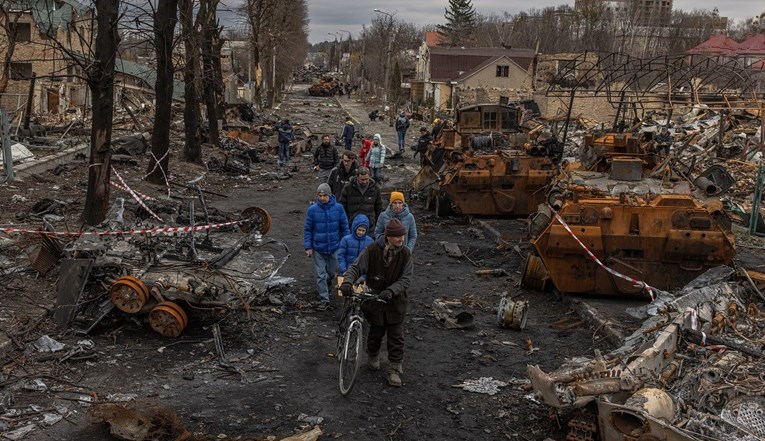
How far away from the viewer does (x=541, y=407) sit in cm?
681

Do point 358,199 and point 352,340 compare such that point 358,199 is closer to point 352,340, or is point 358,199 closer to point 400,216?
point 400,216

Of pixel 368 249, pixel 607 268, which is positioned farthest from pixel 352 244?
pixel 607 268

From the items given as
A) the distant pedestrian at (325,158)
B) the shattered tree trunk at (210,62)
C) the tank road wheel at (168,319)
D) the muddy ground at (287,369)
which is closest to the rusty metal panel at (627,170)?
the muddy ground at (287,369)

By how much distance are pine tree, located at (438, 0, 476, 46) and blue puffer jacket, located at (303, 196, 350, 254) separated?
86.4m

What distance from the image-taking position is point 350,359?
7090 millimetres

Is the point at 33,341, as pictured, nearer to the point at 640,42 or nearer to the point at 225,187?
the point at 225,187

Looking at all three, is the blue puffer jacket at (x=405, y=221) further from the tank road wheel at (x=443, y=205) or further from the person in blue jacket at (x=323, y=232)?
the tank road wheel at (x=443, y=205)

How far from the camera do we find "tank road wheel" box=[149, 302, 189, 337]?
313 inches

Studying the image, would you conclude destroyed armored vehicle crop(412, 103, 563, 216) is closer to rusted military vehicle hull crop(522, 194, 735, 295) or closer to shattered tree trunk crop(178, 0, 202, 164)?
rusted military vehicle hull crop(522, 194, 735, 295)

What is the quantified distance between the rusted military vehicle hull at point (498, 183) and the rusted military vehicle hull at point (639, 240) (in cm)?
535

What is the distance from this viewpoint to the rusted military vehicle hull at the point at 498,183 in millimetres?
15156

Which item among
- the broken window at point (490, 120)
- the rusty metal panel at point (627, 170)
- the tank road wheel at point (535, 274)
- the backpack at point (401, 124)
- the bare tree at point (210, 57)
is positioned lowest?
the tank road wheel at point (535, 274)

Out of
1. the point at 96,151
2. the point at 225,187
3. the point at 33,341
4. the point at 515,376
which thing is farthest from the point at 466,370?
the point at 225,187

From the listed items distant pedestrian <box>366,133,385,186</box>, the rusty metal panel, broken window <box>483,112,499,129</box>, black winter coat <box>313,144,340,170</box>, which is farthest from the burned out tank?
broken window <box>483,112,499,129</box>
